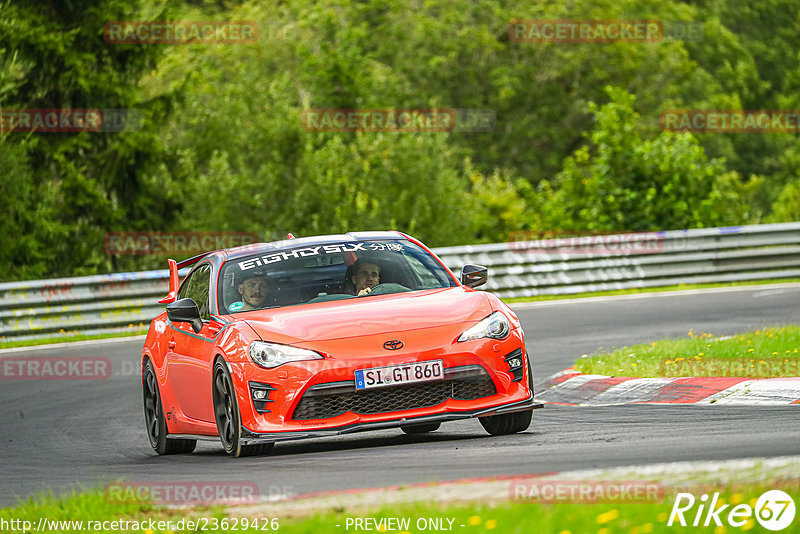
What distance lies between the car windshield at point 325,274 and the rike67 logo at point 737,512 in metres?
Result: 4.36

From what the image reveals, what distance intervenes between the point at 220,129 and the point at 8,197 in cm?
1096

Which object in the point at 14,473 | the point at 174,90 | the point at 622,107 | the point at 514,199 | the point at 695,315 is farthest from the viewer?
the point at 514,199

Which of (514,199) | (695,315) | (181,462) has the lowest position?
(514,199)

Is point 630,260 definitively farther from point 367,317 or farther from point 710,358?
point 367,317

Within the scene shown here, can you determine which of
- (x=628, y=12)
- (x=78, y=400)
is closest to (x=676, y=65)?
(x=628, y=12)

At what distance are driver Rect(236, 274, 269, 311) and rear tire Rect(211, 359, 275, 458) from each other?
23.6 inches

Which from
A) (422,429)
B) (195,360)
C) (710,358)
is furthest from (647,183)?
(195,360)

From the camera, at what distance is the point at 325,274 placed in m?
9.66

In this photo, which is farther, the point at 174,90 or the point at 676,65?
the point at 676,65

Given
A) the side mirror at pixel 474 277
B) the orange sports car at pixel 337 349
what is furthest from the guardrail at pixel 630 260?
the side mirror at pixel 474 277

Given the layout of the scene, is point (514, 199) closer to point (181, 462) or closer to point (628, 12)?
point (628, 12)

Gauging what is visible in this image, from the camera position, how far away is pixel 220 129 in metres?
37.2

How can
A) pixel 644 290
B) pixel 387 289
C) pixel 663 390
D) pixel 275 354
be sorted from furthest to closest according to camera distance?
pixel 644 290, pixel 663 390, pixel 387 289, pixel 275 354

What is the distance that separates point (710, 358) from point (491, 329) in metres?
3.62
